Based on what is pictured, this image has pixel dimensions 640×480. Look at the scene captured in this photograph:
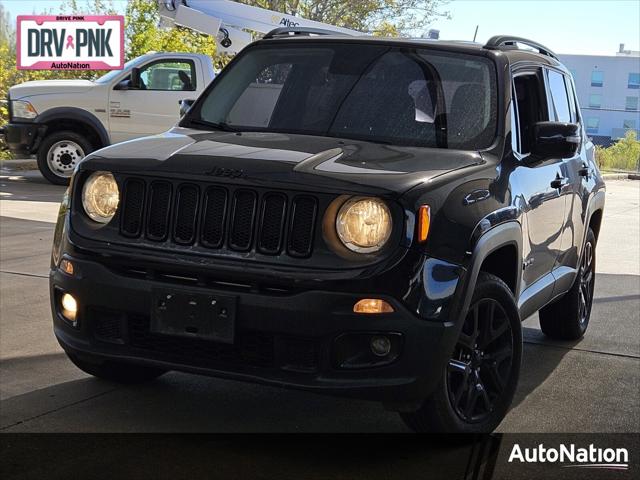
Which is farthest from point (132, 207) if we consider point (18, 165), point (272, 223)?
point (18, 165)

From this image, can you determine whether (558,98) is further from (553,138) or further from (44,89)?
(44,89)

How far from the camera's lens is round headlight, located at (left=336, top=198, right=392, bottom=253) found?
398 cm

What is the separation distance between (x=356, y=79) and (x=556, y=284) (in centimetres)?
167

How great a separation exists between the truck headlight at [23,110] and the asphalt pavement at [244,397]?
29.0 ft

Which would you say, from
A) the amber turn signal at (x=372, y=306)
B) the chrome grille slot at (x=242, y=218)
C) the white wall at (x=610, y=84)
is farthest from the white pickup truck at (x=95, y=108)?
the white wall at (x=610, y=84)

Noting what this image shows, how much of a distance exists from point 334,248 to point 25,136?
41.5 feet

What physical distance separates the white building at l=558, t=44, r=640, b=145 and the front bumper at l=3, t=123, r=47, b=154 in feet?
256

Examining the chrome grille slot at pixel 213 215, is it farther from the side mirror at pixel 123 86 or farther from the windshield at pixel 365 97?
the side mirror at pixel 123 86

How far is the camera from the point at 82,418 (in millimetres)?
4602

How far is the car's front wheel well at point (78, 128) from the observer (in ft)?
52.3

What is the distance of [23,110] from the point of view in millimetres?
15867

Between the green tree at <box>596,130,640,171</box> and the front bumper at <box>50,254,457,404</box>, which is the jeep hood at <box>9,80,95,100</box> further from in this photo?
the green tree at <box>596,130,640,171</box>

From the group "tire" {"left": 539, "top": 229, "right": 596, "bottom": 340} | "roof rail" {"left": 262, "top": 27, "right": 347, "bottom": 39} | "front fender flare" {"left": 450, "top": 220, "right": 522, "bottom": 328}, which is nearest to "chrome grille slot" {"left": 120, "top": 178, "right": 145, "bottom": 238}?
"front fender flare" {"left": 450, "top": 220, "right": 522, "bottom": 328}

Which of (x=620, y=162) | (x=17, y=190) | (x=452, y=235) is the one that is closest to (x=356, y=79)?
(x=452, y=235)
